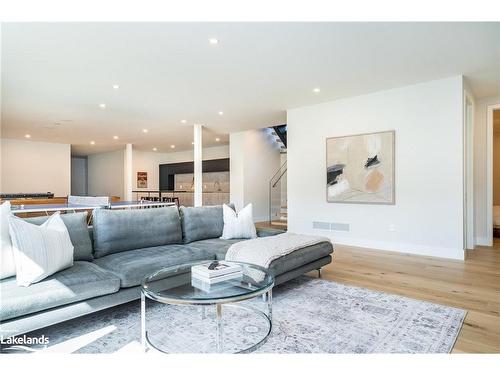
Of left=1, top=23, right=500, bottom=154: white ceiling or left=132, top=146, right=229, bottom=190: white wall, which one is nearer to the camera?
left=1, top=23, right=500, bottom=154: white ceiling

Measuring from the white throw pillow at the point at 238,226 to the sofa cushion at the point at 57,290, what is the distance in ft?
5.29

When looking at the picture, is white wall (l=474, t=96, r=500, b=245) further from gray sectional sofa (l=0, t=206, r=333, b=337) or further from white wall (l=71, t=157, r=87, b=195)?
white wall (l=71, t=157, r=87, b=195)

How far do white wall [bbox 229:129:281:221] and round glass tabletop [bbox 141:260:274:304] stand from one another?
6.49 m

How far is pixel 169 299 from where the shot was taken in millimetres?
1876

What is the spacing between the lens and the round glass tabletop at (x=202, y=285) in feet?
6.19

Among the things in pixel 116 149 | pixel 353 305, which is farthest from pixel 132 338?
pixel 116 149

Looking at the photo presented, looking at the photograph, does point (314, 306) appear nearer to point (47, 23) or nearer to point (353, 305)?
point (353, 305)

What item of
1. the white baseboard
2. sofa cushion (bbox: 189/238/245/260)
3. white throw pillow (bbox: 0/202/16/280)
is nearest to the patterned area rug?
white throw pillow (bbox: 0/202/16/280)

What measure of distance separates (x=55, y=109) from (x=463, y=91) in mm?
7251

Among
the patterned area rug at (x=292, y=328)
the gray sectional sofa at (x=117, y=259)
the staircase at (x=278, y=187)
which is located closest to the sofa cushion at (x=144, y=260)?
the gray sectional sofa at (x=117, y=259)

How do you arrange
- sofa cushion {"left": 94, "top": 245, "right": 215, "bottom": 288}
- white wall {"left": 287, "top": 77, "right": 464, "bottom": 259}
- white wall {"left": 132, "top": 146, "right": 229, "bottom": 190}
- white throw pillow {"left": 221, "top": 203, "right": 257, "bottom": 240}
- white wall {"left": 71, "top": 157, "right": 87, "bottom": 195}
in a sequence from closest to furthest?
sofa cushion {"left": 94, "top": 245, "right": 215, "bottom": 288} < white throw pillow {"left": 221, "top": 203, "right": 257, "bottom": 240} < white wall {"left": 287, "top": 77, "right": 464, "bottom": 259} < white wall {"left": 132, "top": 146, "right": 229, "bottom": 190} < white wall {"left": 71, "top": 157, "right": 87, "bottom": 195}

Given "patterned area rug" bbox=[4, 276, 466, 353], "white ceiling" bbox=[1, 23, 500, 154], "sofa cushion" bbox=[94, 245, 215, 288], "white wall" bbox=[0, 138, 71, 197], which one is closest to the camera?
"patterned area rug" bbox=[4, 276, 466, 353]

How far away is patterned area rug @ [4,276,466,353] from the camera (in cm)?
203
